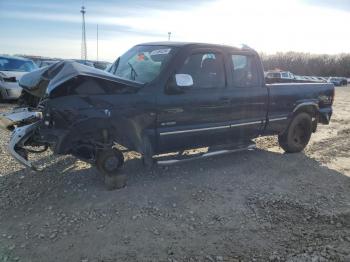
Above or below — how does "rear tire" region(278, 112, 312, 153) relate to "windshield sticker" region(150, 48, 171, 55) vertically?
below

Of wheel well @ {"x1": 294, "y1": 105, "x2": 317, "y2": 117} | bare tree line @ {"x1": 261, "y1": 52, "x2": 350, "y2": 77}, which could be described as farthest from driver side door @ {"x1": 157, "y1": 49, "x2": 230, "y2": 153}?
bare tree line @ {"x1": 261, "y1": 52, "x2": 350, "y2": 77}

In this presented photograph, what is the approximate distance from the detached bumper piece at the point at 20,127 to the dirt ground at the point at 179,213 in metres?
0.55

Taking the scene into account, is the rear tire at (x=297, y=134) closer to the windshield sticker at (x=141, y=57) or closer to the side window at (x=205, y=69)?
the side window at (x=205, y=69)

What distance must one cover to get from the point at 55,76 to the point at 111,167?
135cm

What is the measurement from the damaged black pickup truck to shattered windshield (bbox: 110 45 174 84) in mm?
19

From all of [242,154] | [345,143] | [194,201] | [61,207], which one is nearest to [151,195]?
[194,201]

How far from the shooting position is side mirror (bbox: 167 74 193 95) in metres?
5.25

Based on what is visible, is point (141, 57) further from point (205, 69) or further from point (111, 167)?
point (111, 167)

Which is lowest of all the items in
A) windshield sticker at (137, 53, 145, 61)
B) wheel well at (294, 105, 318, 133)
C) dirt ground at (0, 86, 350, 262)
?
dirt ground at (0, 86, 350, 262)

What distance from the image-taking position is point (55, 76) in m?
4.88

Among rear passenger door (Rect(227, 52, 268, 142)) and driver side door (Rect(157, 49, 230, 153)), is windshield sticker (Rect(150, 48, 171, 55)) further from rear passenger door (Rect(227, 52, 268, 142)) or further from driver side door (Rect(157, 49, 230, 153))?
rear passenger door (Rect(227, 52, 268, 142))

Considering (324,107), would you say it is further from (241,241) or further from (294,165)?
(241,241)

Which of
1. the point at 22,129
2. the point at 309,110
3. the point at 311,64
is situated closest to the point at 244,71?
the point at 309,110

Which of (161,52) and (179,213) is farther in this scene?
(161,52)
